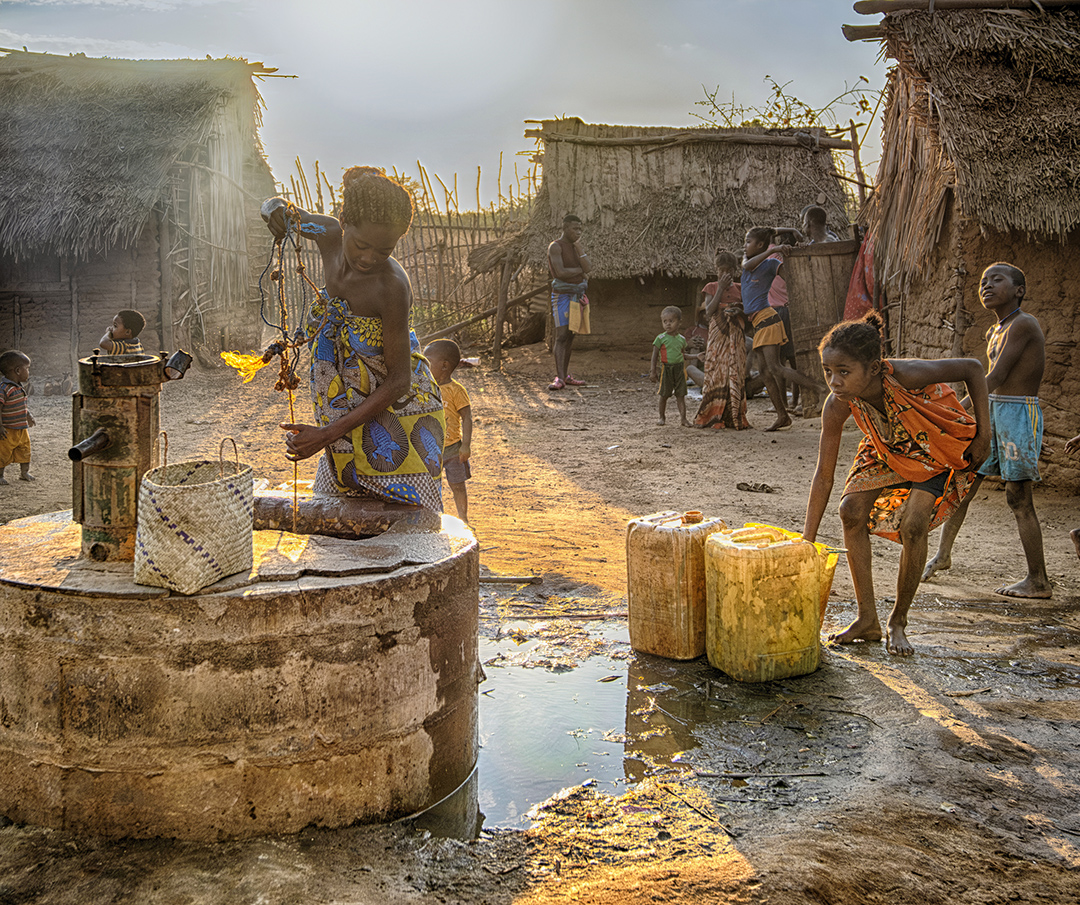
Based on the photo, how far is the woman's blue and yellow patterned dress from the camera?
2.91 meters

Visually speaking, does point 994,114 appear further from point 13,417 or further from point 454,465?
point 13,417

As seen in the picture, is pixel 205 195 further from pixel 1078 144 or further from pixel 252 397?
pixel 1078 144

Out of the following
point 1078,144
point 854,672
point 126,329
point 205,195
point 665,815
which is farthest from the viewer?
point 205,195

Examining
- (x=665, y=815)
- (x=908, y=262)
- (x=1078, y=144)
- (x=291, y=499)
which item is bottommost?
(x=665, y=815)

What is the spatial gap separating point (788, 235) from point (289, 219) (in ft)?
25.4

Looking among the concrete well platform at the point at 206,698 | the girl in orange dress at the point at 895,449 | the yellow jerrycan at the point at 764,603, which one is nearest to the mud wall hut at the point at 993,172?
the girl in orange dress at the point at 895,449

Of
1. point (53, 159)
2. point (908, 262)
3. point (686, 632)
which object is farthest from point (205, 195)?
point (686, 632)

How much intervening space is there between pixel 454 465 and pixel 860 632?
7.26 feet

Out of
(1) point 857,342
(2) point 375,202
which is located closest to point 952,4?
(1) point 857,342

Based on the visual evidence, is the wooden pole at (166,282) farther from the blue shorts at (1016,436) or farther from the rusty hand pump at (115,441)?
the rusty hand pump at (115,441)

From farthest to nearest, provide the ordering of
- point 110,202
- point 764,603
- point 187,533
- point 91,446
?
point 110,202
point 764,603
point 91,446
point 187,533

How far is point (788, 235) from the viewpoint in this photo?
31.7 ft

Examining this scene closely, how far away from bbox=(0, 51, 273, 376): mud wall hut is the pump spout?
1120 cm

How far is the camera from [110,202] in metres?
12.3
